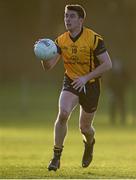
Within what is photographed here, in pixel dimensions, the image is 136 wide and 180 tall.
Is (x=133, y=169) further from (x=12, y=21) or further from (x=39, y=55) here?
(x=12, y=21)

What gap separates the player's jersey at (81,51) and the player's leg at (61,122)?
0.35 m

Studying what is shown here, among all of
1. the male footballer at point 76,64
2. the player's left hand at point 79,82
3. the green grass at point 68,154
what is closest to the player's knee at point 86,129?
the male footballer at point 76,64

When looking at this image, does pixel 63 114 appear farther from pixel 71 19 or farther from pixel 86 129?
pixel 71 19

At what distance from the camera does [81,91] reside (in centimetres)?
1330

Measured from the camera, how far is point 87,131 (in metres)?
13.9

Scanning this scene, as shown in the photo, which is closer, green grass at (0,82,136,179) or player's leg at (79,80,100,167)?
green grass at (0,82,136,179)

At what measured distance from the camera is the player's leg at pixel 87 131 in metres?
13.6

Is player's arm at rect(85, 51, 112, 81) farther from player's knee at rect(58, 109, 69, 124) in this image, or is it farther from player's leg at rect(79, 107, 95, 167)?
player's leg at rect(79, 107, 95, 167)

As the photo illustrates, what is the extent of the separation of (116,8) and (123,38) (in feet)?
8.07

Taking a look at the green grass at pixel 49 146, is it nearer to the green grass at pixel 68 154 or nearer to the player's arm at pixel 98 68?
the green grass at pixel 68 154

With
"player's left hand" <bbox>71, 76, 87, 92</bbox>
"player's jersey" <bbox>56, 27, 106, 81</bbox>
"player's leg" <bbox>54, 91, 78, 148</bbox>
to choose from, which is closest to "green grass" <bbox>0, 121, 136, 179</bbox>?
"player's leg" <bbox>54, 91, 78, 148</bbox>

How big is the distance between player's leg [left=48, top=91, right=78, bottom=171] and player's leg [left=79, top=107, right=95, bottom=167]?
50 centimetres

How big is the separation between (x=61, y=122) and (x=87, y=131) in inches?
37.3

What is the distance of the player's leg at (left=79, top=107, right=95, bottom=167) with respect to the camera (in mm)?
13609
